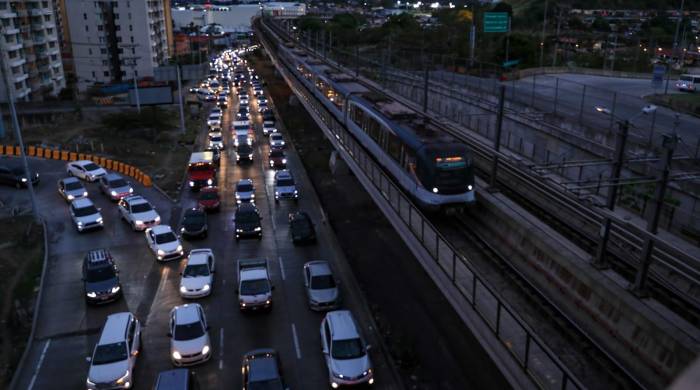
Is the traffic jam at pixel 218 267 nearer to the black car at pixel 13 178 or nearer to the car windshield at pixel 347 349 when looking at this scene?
the car windshield at pixel 347 349

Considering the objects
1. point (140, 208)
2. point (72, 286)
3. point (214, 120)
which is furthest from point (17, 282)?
point (214, 120)

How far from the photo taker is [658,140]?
22.5 m

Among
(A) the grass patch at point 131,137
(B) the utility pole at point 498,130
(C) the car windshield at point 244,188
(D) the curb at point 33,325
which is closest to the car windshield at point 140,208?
(D) the curb at point 33,325

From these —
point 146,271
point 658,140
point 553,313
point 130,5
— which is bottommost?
point 146,271

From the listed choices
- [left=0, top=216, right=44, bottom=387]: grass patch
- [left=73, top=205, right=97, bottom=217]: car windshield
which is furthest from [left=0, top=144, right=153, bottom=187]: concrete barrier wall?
[left=0, top=216, right=44, bottom=387]: grass patch

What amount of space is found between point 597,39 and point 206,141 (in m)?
50.5

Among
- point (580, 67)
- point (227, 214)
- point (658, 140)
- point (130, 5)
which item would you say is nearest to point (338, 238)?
point (227, 214)

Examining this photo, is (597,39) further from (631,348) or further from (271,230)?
(631,348)

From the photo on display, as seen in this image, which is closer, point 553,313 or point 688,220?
point 553,313

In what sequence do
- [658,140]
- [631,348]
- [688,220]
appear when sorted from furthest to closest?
[658,140]
[688,220]
[631,348]

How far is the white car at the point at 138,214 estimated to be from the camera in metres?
24.4

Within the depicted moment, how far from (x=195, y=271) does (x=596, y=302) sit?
13.3m

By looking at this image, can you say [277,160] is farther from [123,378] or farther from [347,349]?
[123,378]

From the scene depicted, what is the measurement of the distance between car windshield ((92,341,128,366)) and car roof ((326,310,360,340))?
18.7ft
